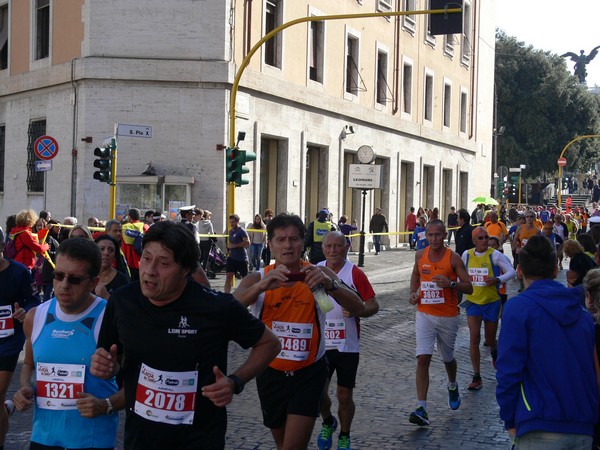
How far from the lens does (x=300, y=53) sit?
94.9 feet

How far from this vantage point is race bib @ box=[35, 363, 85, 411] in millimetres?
4273

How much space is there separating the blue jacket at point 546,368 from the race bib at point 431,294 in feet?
14.1

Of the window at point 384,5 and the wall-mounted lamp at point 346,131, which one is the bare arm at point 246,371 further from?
the window at point 384,5

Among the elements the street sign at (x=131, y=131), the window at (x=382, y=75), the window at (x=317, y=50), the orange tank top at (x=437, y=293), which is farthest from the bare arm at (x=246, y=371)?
the window at (x=382, y=75)

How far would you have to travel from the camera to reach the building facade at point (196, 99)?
81.6 feet

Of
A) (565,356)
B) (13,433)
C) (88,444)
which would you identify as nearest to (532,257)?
(565,356)

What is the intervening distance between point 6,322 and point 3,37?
25.4m

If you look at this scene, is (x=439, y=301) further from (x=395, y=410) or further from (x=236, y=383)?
(x=236, y=383)

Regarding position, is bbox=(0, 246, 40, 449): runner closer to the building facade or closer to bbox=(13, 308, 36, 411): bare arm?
bbox=(13, 308, 36, 411): bare arm

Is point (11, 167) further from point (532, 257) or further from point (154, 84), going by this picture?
point (532, 257)

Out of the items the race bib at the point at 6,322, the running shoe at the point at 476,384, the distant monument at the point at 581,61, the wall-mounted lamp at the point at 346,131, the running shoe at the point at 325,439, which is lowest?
the running shoe at the point at 476,384

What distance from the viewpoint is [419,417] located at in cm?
784

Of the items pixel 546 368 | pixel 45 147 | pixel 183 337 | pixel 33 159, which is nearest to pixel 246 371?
pixel 183 337

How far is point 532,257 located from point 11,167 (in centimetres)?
2617
